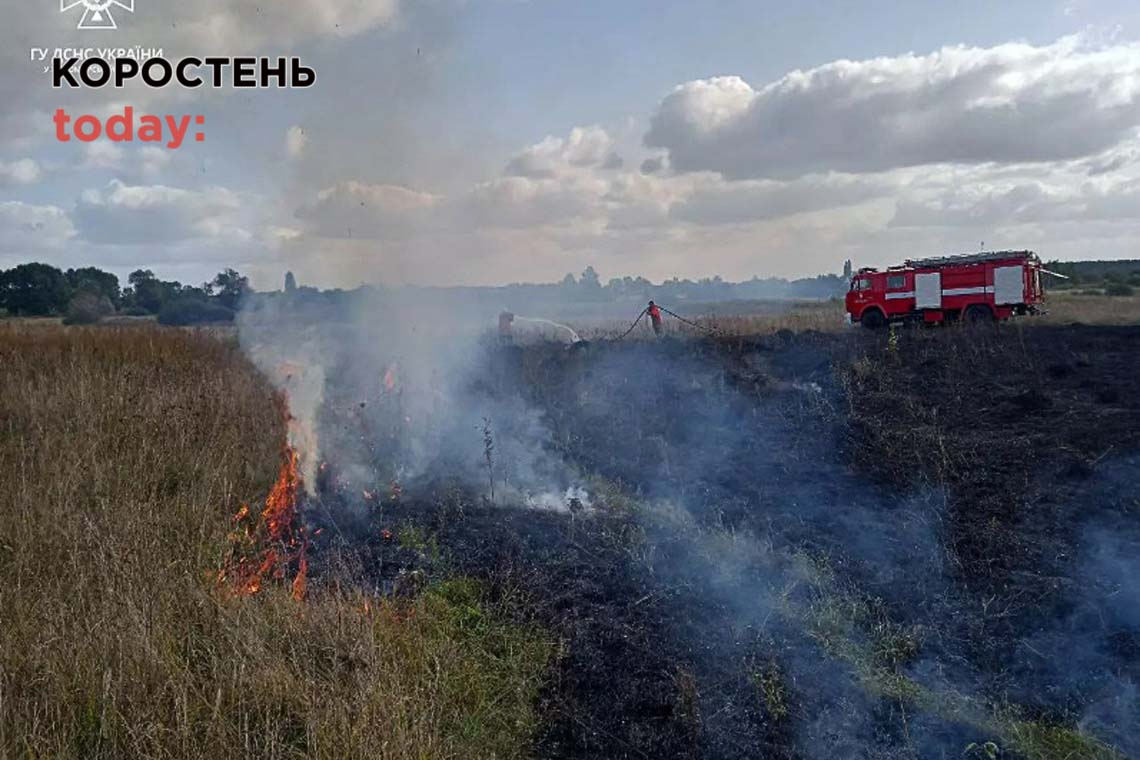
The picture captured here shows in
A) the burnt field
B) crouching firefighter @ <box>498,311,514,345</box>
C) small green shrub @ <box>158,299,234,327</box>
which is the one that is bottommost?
the burnt field

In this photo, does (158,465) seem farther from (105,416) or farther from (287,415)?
(287,415)

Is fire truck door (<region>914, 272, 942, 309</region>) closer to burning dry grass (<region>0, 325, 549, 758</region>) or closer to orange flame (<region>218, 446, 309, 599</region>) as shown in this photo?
orange flame (<region>218, 446, 309, 599</region>)

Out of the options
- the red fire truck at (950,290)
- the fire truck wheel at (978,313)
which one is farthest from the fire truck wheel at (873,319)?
the fire truck wheel at (978,313)


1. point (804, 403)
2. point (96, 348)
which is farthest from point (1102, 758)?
point (96, 348)

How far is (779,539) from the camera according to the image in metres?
7.37

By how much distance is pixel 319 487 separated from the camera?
8.64m

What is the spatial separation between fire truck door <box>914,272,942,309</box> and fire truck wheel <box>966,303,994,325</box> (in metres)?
0.74

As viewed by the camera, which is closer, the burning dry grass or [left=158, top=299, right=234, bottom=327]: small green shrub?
the burning dry grass

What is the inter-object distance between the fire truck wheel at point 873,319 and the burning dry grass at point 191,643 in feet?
58.7

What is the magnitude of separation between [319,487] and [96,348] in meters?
5.51

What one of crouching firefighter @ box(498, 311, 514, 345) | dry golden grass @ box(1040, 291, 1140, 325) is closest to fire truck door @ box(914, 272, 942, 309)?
dry golden grass @ box(1040, 291, 1140, 325)

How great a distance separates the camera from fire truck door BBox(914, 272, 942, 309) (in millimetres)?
20203

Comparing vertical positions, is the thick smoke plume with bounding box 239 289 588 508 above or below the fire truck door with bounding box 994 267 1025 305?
below

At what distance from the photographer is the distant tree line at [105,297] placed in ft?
61.0
